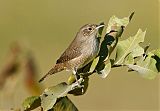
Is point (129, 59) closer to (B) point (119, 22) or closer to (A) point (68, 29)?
(B) point (119, 22)

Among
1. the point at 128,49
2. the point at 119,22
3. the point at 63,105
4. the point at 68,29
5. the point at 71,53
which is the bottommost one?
the point at 63,105

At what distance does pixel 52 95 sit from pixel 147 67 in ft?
1.10

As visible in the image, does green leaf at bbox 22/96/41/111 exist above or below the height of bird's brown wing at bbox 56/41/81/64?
below

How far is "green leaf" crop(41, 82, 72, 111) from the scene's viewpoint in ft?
8.02

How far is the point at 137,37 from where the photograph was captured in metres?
2.77

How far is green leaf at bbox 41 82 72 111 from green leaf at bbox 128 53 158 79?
23 centimetres

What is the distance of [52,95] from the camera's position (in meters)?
2.49

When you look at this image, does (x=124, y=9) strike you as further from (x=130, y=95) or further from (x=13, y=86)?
(x=13, y=86)

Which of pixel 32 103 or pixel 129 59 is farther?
pixel 129 59

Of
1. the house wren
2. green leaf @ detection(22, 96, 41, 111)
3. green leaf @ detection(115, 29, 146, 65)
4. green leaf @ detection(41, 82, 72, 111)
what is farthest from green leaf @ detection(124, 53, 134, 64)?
the house wren

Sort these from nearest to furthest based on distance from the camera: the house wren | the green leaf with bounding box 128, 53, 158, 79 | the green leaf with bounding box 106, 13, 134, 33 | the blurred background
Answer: the green leaf with bounding box 128, 53, 158, 79 → the green leaf with bounding box 106, 13, 134, 33 → the house wren → the blurred background

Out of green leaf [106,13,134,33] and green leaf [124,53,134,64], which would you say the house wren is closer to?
green leaf [106,13,134,33]

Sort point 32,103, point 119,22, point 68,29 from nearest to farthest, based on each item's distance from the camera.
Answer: point 32,103
point 119,22
point 68,29

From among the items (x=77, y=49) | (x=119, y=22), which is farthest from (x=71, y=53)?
(x=119, y=22)
